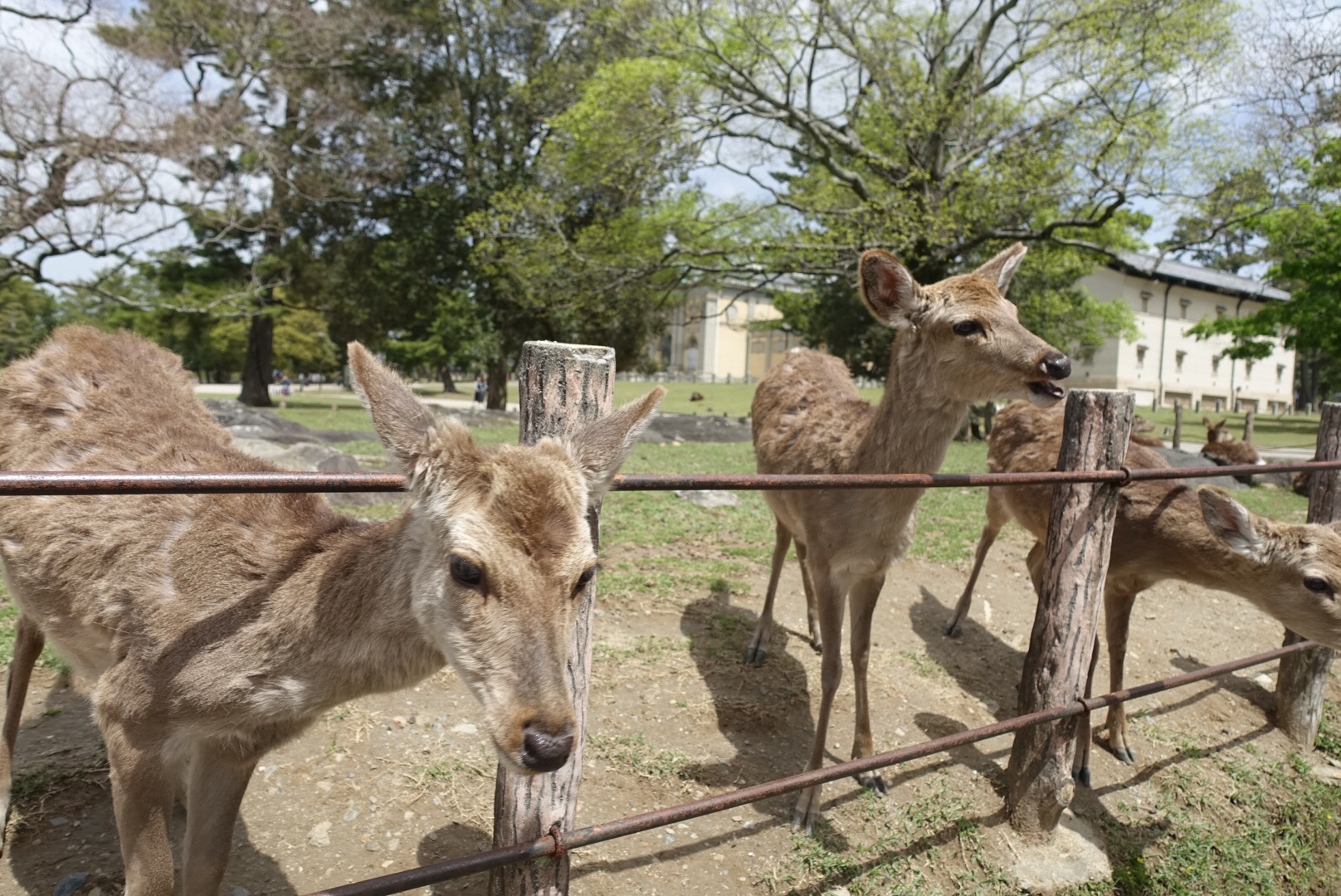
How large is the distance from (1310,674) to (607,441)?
213 inches

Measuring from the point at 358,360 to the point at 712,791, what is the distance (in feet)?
9.04

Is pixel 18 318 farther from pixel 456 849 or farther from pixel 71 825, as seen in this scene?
pixel 456 849

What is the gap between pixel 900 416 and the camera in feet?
12.8

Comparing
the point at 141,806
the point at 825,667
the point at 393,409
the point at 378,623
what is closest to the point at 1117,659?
the point at 825,667

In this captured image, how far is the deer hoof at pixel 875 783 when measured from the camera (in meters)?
3.96

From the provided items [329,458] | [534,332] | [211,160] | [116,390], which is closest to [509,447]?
[116,390]

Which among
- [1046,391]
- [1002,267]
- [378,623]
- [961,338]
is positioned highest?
[1002,267]

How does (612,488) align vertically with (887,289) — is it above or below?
below

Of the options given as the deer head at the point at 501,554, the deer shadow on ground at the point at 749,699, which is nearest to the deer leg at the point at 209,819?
the deer head at the point at 501,554

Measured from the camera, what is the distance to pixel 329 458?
8172 mm

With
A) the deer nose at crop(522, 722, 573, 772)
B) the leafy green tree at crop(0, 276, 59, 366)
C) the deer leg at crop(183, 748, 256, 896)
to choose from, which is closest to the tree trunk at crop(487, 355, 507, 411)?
the leafy green tree at crop(0, 276, 59, 366)

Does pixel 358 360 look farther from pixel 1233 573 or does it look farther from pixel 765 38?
pixel 765 38

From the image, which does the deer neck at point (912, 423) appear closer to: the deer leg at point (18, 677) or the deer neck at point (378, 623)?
the deer neck at point (378, 623)

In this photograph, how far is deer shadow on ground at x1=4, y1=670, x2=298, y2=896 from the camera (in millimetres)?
2869
